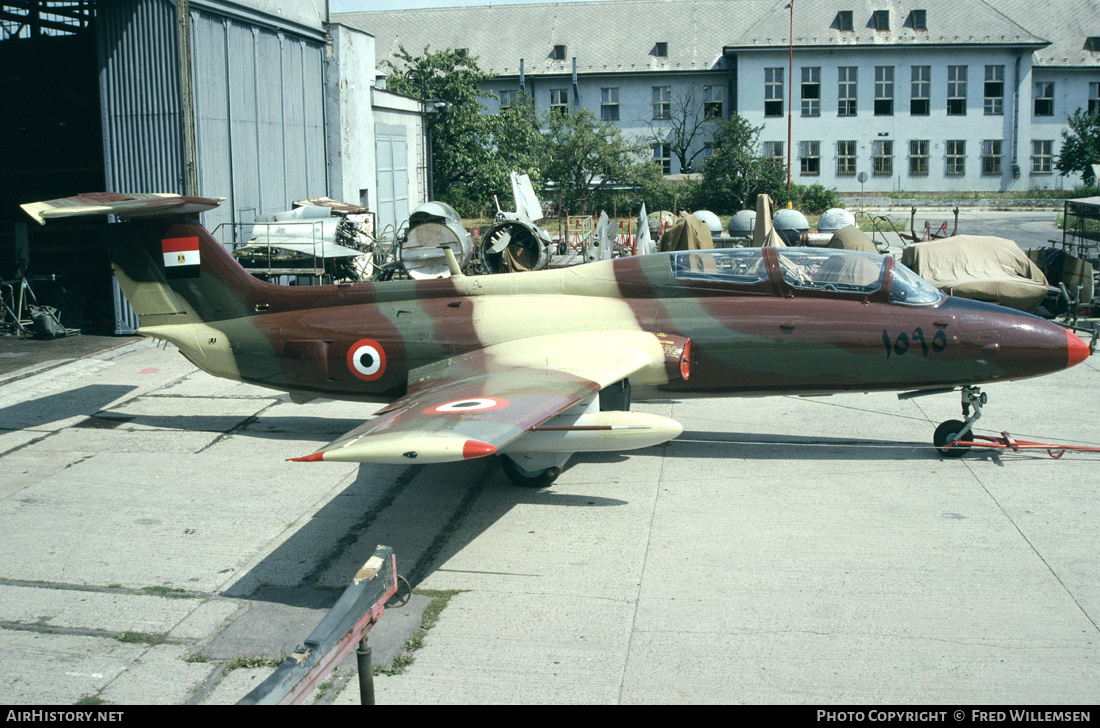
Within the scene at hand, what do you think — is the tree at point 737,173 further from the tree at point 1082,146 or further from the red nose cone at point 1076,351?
the red nose cone at point 1076,351

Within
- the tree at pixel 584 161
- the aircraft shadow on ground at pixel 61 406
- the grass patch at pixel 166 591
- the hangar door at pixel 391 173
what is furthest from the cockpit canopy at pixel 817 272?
the tree at pixel 584 161

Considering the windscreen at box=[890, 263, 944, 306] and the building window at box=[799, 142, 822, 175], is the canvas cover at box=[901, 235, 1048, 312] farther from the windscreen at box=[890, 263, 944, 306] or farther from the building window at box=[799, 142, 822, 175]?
the building window at box=[799, 142, 822, 175]

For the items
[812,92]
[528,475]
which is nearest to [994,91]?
[812,92]

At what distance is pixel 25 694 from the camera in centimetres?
611

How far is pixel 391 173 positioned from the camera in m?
29.8

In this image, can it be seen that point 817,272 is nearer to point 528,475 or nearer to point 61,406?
point 528,475

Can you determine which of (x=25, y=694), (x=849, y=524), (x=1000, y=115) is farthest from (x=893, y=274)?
(x=1000, y=115)

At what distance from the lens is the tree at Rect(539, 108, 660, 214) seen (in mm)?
46250

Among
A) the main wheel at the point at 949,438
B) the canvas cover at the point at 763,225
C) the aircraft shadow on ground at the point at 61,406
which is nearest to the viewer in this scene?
the main wheel at the point at 949,438

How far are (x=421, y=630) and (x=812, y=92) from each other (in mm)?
52535

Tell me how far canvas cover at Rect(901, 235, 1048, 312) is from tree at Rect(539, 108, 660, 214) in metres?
28.7

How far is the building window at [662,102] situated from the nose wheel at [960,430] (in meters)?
48.8

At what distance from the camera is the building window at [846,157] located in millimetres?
53906

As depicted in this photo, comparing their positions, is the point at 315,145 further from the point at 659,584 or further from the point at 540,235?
the point at 659,584
